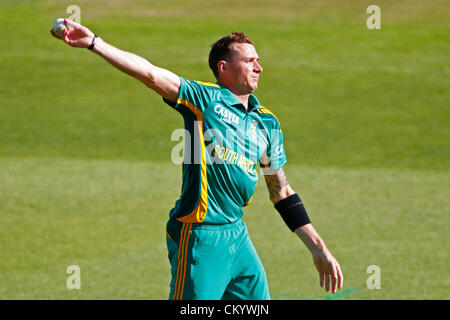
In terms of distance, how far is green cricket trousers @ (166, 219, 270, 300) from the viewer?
18.4ft

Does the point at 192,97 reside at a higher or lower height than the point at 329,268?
higher

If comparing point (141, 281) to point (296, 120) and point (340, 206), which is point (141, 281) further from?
point (296, 120)

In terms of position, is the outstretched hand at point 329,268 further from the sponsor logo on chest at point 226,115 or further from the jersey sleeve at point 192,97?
the jersey sleeve at point 192,97

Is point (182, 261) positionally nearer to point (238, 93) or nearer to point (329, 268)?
point (329, 268)

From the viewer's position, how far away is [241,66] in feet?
19.3

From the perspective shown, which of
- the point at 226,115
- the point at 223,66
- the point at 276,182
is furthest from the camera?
the point at 276,182

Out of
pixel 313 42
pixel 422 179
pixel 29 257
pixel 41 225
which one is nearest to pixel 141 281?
pixel 29 257

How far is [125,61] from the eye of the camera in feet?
16.6

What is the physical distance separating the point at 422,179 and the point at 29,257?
7275 millimetres

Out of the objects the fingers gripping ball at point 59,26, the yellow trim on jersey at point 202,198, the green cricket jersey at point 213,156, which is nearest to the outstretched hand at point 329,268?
the green cricket jersey at point 213,156

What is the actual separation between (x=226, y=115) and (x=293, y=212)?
1.01 meters

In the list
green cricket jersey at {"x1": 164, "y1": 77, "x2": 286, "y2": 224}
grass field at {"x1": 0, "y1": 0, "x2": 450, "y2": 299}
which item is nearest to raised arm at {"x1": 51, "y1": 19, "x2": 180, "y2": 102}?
green cricket jersey at {"x1": 164, "y1": 77, "x2": 286, "y2": 224}

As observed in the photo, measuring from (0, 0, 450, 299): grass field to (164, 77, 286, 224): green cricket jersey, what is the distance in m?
3.20

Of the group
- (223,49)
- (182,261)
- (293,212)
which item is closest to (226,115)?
(223,49)
